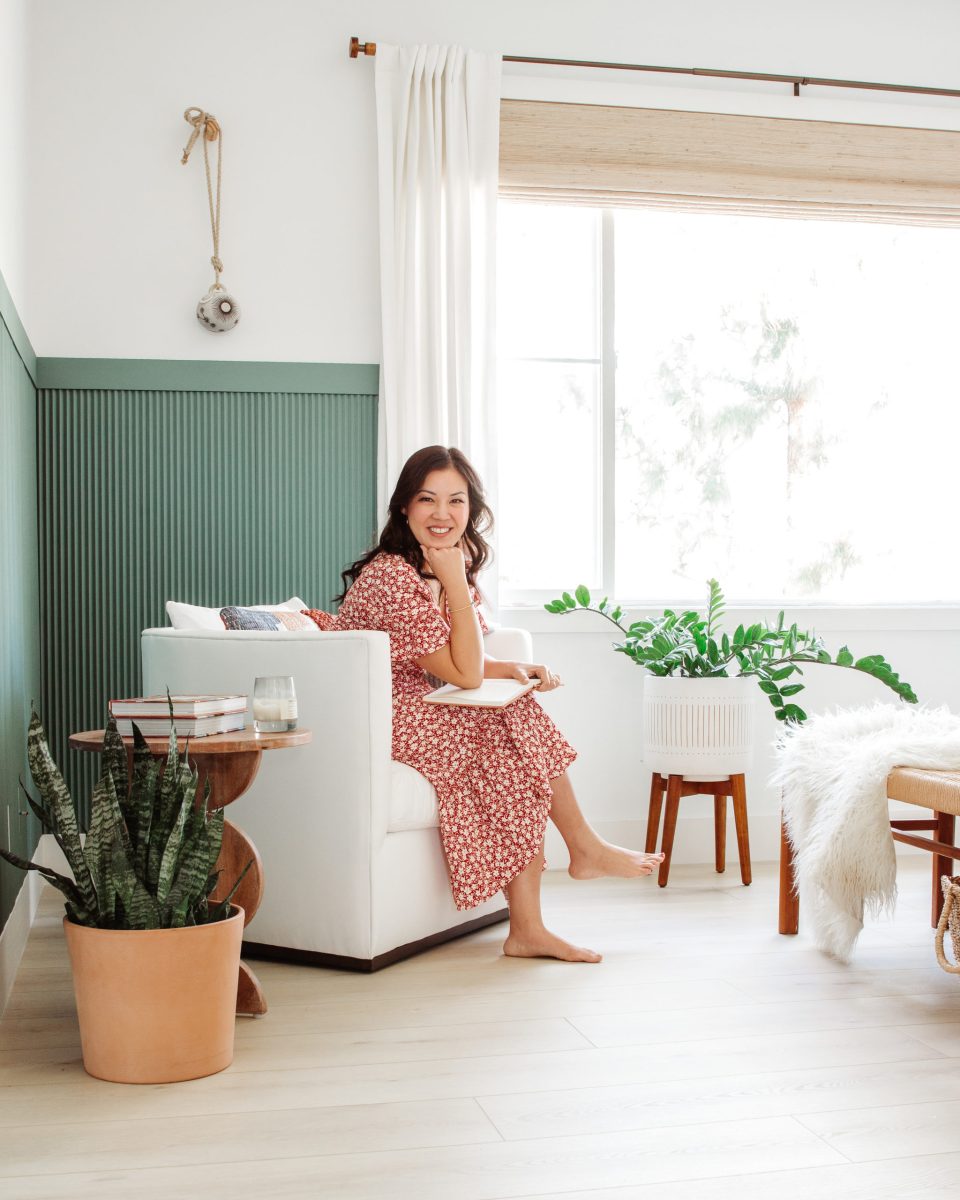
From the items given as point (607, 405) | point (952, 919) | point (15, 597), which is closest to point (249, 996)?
point (15, 597)

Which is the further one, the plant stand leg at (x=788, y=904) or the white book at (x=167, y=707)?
the plant stand leg at (x=788, y=904)

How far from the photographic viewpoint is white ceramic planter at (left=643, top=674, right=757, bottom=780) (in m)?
3.45

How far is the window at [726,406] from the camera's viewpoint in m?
3.98

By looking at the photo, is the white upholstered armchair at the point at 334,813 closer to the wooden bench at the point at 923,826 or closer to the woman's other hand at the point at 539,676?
the woman's other hand at the point at 539,676

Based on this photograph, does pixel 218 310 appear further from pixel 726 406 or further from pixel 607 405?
pixel 726 406

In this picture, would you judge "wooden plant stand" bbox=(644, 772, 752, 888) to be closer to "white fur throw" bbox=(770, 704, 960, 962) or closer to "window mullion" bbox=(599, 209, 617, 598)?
"white fur throw" bbox=(770, 704, 960, 962)

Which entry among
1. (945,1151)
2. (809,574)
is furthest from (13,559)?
(809,574)

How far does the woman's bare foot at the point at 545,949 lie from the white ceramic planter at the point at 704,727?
2.92 feet

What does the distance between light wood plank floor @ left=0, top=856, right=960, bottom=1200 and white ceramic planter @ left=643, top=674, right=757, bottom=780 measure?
0.74 metres

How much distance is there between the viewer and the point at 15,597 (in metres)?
2.84

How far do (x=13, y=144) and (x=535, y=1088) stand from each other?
254 centimetres

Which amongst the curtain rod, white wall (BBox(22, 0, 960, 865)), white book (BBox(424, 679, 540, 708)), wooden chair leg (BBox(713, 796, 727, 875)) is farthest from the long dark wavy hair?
the curtain rod

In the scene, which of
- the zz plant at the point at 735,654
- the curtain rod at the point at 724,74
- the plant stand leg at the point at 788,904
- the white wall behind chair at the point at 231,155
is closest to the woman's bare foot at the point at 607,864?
the plant stand leg at the point at 788,904

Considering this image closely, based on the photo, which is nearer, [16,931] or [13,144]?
[16,931]
